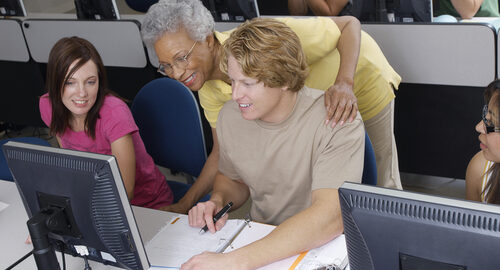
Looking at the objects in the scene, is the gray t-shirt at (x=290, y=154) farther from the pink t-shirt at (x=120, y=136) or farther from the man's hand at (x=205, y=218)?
the pink t-shirt at (x=120, y=136)

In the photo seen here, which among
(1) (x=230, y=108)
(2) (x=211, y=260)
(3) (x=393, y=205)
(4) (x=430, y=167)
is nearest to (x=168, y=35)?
(1) (x=230, y=108)

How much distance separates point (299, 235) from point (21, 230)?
2.95ft

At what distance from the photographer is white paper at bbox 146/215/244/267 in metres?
1.45

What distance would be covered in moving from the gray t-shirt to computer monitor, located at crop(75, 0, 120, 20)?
1.94m

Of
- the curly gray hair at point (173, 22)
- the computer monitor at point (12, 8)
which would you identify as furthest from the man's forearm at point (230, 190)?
the computer monitor at point (12, 8)

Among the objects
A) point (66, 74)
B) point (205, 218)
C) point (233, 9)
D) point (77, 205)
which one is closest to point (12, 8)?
point (233, 9)

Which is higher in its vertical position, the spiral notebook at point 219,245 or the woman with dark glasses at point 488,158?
the woman with dark glasses at point 488,158

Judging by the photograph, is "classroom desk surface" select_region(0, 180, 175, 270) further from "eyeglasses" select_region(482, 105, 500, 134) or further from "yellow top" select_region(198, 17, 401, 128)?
"eyeglasses" select_region(482, 105, 500, 134)

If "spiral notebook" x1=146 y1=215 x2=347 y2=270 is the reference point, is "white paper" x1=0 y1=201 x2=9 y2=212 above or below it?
below

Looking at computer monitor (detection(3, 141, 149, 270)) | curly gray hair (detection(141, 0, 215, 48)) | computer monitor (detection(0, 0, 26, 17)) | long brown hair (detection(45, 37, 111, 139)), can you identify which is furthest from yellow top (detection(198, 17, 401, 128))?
computer monitor (detection(0, 0, 26, 17))

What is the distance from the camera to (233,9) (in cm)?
304

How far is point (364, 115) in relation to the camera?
2049mm

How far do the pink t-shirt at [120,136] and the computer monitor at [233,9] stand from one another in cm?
119

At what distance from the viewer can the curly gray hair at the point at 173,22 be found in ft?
5.41
